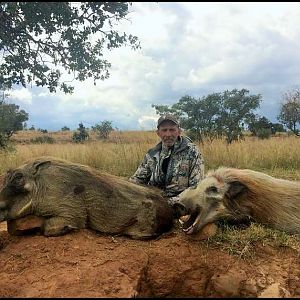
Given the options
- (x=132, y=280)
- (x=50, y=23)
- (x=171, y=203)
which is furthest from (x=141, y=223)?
(x=50, y=23)

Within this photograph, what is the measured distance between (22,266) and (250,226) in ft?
6.54

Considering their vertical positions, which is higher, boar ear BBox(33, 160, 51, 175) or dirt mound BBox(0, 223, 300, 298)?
boar ear BBox(33, 160, 51, 175)

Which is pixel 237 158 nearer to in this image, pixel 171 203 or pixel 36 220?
pixel 171 203

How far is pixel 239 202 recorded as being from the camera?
414cm

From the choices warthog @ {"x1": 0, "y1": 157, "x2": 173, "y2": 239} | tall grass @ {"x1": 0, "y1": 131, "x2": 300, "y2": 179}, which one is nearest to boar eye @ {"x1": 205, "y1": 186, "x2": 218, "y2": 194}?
warthog @ {"x1": 0, "y1": 157, "x2": 173, "y2": 239}

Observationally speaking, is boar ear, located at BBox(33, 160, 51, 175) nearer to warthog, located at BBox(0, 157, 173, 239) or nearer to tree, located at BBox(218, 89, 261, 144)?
warthog, located at BBox(0, 157, 173, 239)

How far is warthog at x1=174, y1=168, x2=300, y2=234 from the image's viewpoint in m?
4.05

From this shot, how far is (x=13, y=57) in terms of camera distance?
10.5m

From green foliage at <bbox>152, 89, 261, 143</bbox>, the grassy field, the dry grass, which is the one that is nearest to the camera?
the dry grass

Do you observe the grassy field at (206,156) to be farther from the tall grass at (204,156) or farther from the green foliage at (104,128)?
the green foliage at (104,128)

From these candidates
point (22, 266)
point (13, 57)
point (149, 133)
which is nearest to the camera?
point (22, 266)

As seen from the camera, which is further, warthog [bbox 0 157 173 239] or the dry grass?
warthog [bbox 0 157 173 239]

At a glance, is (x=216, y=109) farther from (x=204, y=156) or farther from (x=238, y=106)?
(x=204, y=156)

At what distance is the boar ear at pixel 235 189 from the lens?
13.5 ft
